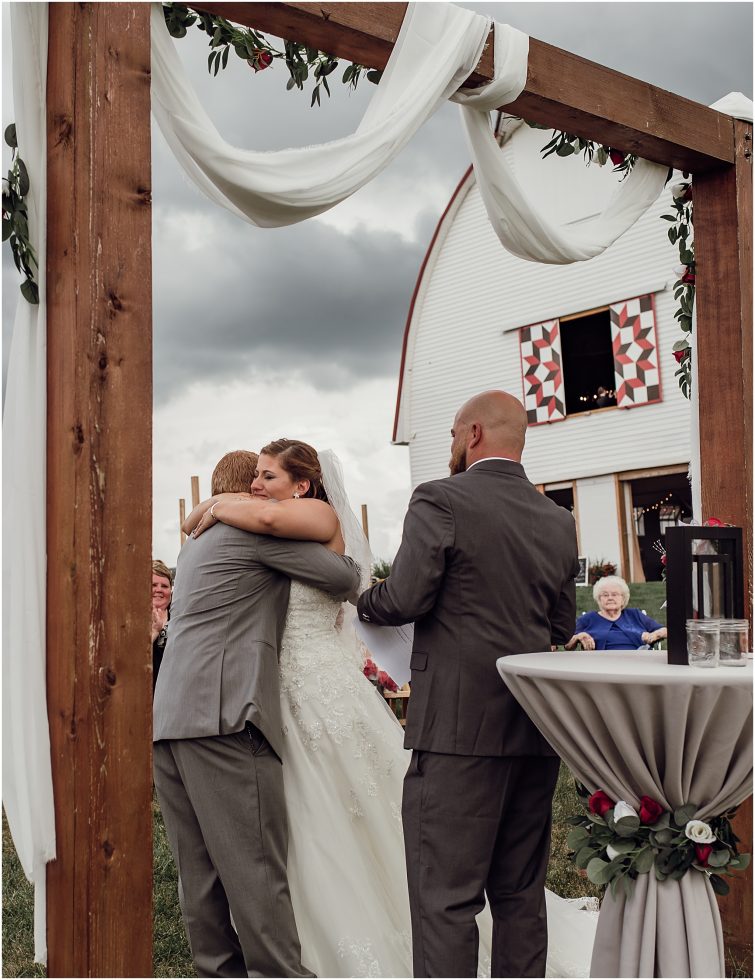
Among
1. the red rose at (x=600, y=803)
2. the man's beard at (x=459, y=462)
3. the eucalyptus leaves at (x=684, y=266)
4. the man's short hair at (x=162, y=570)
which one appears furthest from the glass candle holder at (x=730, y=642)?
the man's short hair at (x=162, y=570)

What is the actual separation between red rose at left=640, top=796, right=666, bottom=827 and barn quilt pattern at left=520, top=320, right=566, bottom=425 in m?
12.0

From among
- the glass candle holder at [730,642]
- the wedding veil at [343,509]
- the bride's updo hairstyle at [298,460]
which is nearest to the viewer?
the glass candle holder at [730,642]

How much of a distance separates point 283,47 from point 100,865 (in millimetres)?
2683

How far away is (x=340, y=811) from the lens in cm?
359

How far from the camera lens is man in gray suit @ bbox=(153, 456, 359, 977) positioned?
317 centimetres

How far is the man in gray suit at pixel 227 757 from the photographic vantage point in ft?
10.4

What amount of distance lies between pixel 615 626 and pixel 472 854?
4.56 m

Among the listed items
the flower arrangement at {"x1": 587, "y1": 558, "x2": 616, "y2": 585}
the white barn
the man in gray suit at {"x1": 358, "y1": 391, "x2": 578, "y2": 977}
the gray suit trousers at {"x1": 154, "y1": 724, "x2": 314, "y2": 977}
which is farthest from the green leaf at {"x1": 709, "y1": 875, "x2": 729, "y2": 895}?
the flower arrangement at {"x1": 587, "y1": 558, "x2": 616, "y2": 585}

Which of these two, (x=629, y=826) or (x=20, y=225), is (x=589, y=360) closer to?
(x=629, y=826)

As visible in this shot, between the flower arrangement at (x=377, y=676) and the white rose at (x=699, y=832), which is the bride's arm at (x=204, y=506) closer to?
the white rose at (x=699, y=832)

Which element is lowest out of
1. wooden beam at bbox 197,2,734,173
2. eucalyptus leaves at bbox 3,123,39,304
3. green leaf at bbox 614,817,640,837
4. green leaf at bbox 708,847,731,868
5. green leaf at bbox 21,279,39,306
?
green leaf at bbox 708,847,731,868

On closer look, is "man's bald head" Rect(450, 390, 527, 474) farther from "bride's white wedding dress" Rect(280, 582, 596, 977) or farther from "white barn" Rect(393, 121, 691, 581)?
"white barn" Rect(393, 121, 691, 581)

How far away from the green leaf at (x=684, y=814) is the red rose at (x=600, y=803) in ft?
0.60

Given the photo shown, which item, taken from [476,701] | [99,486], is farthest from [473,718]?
[99,486]
